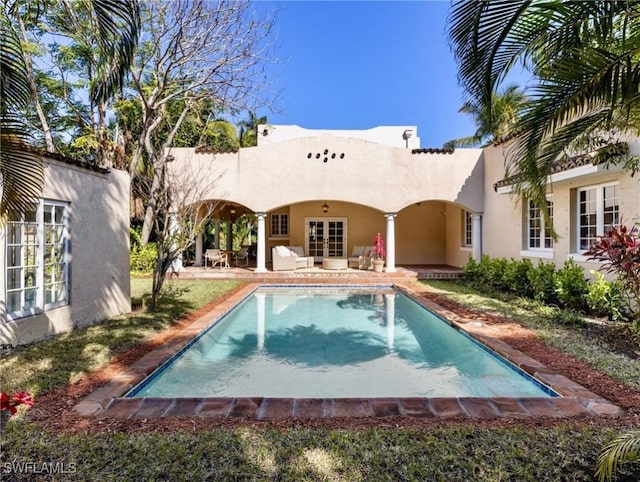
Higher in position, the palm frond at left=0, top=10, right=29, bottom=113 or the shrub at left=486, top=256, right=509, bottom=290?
the palm frond at left=0, top=10, right=29, bottom=113

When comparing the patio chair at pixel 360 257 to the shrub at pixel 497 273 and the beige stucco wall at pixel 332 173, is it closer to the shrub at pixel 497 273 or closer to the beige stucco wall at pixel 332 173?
the beige stucco wall at pixel 332 173

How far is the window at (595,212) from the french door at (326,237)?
1192 centimetres

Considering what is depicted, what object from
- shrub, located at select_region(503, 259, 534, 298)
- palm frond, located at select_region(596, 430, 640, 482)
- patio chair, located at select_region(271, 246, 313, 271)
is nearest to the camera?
palm frond, located at select_region(596, 430, 640, 482)

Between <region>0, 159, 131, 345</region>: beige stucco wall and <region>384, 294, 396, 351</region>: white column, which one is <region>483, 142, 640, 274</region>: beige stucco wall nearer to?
<region>384, 294, 396, 351</region>: white column

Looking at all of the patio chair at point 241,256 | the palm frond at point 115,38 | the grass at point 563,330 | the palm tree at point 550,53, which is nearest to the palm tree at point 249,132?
the patio chair at point 241,256

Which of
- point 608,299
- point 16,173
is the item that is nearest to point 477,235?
point 608,299

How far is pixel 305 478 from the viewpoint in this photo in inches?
113

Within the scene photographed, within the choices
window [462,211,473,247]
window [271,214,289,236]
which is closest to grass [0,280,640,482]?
window [462,211,473,247]

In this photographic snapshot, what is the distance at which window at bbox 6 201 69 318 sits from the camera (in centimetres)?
605

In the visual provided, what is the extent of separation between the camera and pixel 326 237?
20.6 metres

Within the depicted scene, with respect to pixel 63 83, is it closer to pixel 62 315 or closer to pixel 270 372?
pixel 62 315

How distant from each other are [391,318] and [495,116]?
563cm

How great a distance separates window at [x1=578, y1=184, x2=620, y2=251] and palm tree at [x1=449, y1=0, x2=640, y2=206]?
6.80 meters

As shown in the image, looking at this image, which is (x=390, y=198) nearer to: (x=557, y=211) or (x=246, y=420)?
(x=557, y=211)
